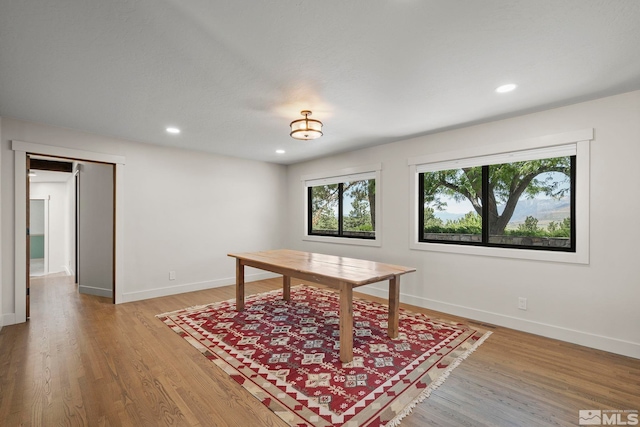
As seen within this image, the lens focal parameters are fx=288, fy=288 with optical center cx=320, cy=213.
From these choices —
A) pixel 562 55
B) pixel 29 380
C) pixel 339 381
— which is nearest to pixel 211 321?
pixel 29 380

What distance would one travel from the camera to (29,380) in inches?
84.8

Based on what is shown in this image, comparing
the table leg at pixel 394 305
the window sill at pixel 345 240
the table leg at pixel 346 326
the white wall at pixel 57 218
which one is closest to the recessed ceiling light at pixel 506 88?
the table leg at pixel 394 305

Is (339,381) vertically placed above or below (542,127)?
below

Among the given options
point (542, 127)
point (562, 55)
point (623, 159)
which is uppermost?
point (562, 55)

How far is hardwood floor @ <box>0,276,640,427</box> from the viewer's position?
1.78 m

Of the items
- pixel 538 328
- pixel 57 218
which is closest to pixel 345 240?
pixel 538 328

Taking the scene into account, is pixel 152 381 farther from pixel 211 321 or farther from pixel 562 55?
pixel 562 55

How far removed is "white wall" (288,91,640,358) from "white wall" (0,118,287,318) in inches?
118

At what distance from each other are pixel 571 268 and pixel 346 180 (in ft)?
10.4

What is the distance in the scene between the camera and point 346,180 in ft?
16.5

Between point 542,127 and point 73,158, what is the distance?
5553 millimetres

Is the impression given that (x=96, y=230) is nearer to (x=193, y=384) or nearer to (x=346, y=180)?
(x=193, y=384)

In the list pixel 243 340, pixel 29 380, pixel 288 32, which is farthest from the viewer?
pixel 243 340

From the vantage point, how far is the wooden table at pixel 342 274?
2.45 m
